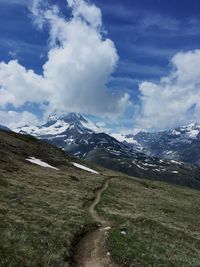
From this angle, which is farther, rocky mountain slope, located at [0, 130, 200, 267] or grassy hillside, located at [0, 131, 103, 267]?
rocky mountain slope, located at [0, 130, 200, 267]

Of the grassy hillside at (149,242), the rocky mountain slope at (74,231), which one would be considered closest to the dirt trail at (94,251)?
the rocky mountain slope at (74,231)

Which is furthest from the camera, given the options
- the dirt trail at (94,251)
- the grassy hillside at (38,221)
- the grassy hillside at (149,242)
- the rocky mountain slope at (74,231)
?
the grassy hillside at (149,242)

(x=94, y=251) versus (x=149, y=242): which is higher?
(x=149, y=242)

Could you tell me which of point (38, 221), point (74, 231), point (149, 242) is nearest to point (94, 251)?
point (74, 231)

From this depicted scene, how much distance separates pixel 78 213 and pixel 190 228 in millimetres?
17525

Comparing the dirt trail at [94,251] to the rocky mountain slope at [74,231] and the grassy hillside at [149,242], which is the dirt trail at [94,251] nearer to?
the rocky mountain slope at [74,231]

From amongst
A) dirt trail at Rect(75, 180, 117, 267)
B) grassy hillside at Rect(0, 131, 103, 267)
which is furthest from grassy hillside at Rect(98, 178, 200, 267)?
grassy hillside at Rect(0, 131, 103, 267)

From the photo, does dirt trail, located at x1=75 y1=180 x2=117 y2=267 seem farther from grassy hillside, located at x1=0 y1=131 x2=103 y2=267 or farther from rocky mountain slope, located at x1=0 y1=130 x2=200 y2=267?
grassy hillside, located at x1=0 y1=131 x2=103 y2=267

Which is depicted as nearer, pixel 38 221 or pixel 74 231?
pixel 74 231

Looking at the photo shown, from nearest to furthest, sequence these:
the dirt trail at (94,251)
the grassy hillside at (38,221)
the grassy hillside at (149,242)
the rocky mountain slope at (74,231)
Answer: the grassy hillside at (38,221) → the rocky mountain slope at (74,231) → the dirt trail at (94,251) → the grassy hillside at (149,242)

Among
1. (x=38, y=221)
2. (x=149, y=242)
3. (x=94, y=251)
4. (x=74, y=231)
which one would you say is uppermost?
(x=149, y=242)

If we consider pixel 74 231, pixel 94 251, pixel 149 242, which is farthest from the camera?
pixel 149 242

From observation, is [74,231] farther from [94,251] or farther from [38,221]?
[94,251]

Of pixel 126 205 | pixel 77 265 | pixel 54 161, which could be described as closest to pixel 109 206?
pixel 126 205
